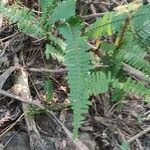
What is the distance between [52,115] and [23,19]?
65cm

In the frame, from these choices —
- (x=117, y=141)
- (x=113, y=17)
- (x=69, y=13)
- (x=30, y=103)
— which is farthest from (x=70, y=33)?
(x=117, y=141)

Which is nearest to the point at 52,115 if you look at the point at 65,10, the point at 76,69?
the point at 76,69

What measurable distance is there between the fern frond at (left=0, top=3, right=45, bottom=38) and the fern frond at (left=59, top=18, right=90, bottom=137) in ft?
0.91

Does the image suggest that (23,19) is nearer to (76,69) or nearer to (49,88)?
(49,88)

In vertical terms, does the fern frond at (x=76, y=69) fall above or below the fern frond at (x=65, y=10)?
below

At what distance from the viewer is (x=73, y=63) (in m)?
2.05

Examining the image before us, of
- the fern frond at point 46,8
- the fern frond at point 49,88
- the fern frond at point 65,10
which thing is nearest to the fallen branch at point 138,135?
the fern frond at point 49,88

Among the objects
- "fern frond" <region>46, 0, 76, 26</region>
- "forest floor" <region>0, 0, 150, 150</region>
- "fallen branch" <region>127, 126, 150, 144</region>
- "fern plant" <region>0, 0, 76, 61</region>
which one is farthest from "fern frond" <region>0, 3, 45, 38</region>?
"fallen branch" <region>127, 126, 150, 144</region>

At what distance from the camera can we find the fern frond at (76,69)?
6.30 ft

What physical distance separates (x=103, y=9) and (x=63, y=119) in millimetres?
996

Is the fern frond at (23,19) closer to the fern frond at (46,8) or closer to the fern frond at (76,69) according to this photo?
the fern frond at (46,8)

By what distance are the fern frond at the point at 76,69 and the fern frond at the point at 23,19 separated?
0.28 m

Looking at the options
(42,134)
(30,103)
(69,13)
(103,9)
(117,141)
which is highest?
(69,13)

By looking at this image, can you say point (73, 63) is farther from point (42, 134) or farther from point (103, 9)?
point (103, 9)
